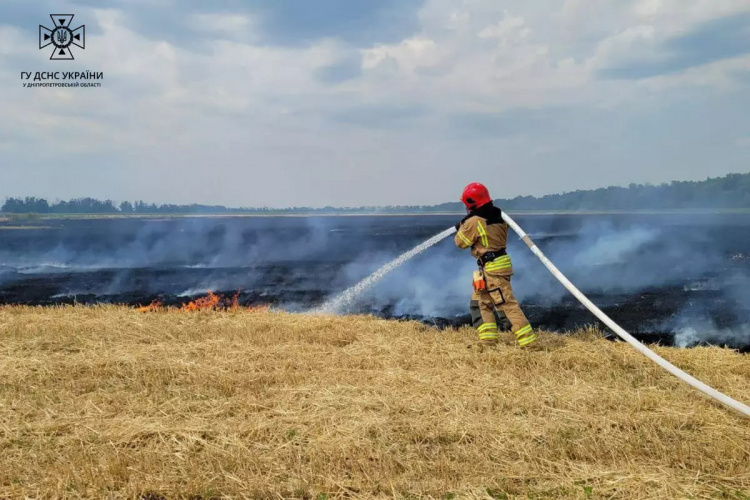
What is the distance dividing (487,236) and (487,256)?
0.29m

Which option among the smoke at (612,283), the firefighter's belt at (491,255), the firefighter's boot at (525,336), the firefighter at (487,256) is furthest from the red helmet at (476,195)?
the smoke at (612,283)

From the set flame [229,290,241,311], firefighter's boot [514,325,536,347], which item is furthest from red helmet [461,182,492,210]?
flame [229,290,241,311]

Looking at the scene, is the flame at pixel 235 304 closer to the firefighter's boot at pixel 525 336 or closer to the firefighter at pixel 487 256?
the firefighter at pixel 487 256

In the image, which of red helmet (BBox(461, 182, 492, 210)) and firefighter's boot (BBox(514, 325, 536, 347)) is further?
red helmet (BBox(461, 182, 492, 210))

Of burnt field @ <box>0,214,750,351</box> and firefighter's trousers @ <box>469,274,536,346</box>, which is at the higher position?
firefighter's trousers @ <box>469,274,536,346</box>

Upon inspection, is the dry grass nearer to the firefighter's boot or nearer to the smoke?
the firefighter's boot

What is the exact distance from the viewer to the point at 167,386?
241 inches

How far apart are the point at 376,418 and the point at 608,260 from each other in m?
31.7

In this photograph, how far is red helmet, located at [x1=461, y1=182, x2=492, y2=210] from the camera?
7.86 metres

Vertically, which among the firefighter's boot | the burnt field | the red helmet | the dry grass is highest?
the red helmet

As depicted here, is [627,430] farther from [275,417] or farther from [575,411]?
[275,417]

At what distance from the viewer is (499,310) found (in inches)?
305

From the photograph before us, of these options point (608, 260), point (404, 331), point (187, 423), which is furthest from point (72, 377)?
point (608, 260)

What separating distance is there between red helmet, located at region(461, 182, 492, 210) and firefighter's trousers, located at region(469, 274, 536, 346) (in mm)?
1061
